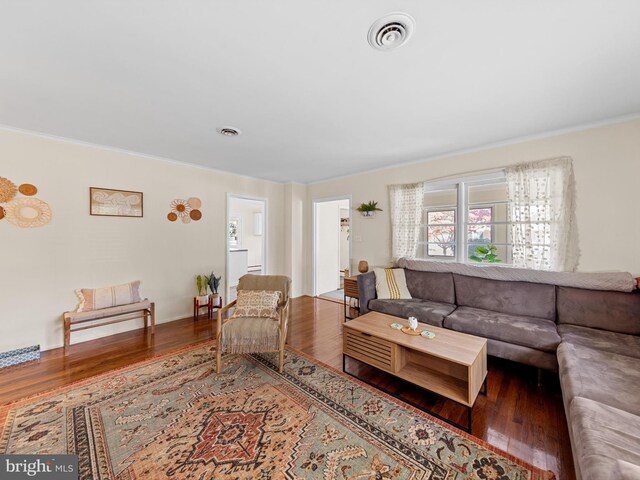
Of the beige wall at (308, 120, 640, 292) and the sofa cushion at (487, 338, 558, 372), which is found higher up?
the beige wall at (308, 120, 640, 292)

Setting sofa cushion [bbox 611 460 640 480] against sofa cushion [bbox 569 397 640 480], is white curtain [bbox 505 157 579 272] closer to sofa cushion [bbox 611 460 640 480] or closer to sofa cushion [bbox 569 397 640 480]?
sofa cushion [bbox 569 397 640 480]

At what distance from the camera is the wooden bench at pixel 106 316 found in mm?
2695

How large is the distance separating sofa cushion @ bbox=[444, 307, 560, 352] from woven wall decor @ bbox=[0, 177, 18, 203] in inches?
Answer: 188

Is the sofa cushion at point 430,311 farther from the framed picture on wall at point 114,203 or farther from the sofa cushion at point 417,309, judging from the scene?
the framed picture on wall at point 114,203

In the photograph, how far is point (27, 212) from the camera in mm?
2674

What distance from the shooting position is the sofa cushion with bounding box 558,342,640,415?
1.35 metres

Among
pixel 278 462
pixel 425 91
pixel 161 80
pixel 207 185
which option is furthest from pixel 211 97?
pixel 278 462

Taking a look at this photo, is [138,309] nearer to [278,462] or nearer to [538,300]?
[278,462]

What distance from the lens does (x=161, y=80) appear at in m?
1.81

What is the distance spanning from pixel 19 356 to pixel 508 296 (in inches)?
203

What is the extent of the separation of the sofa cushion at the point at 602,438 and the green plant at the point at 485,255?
2169mm

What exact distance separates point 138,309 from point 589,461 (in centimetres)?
403

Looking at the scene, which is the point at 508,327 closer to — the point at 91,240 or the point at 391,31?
the point at 391,31

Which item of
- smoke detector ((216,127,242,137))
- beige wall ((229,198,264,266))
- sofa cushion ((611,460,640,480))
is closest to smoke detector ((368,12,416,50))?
smoke detector ((216,127,242,137))
